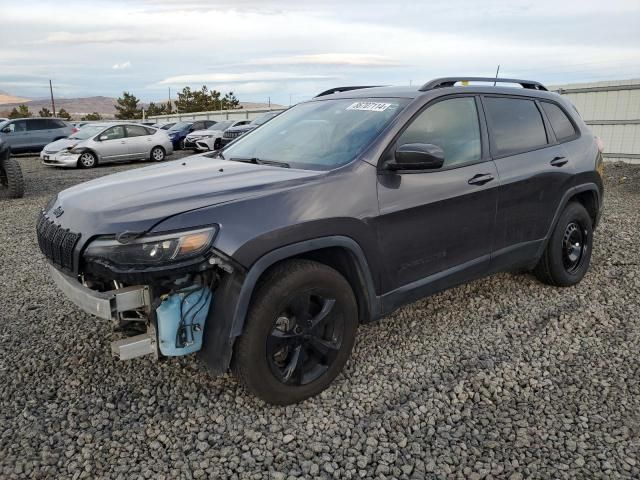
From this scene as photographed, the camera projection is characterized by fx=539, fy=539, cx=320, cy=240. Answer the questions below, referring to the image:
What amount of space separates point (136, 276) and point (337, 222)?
1.07 meters

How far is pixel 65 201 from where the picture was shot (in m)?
3.01

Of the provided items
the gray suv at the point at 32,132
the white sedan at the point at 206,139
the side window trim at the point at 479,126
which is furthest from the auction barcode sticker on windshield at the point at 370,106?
the gray suv at the point at 32,132

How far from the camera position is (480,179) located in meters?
3.69

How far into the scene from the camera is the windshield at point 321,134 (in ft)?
10.8

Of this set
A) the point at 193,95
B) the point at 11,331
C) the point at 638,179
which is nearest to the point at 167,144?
the point at 638,179

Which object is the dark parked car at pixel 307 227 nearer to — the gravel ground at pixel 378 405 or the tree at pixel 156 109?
the gravel ground at pixel 378 405

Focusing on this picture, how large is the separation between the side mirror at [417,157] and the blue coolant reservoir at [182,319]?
131 cm

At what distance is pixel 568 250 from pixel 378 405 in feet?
8.52

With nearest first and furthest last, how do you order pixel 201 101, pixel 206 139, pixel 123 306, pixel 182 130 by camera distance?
pixel 123 306 → pixel 206 139 → pixel 182 130 → pixel 201 101

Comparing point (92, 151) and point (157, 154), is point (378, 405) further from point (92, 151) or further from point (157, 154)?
point (157, 154)

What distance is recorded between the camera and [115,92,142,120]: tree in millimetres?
61219

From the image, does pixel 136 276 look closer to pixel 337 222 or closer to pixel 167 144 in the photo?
pixel 337 222

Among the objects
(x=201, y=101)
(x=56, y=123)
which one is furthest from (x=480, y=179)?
(x=201, y=101)

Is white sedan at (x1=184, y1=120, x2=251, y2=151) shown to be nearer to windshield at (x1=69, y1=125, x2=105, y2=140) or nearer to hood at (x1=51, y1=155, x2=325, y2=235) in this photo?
windshield at (x1=69, y1=125, x2=105, y2=140)
